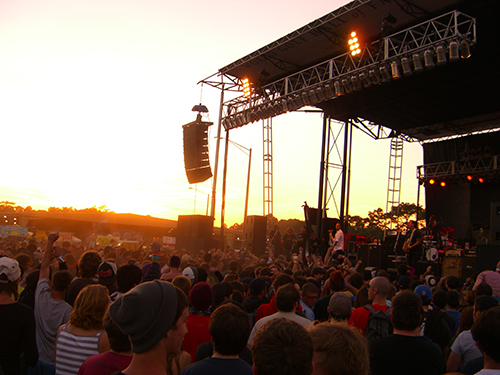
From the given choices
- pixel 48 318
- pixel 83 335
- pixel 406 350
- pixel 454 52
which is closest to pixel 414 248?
pixel 454 52

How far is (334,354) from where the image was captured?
1744 mm

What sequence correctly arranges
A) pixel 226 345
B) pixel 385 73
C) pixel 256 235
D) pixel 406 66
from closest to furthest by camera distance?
pixel 226 345
pixel 406 66
pixel 385 73
pixel 256 235

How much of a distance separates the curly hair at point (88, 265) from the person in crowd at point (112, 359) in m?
2.28

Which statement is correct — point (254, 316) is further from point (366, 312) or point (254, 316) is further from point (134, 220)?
point (134, 220)

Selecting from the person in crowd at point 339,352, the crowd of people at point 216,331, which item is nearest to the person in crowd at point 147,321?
the crowd of people at point 216,331

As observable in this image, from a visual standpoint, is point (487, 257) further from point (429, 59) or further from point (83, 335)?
point (83, 335)

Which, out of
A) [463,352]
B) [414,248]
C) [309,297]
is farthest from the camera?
[414,248]

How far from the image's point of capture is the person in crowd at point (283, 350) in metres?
1.61

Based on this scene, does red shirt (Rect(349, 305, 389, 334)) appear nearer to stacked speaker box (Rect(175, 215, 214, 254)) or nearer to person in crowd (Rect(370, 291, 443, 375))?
person in crowd (Rect(370, 291, 443, 375))

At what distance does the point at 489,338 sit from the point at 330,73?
13281 millimetres

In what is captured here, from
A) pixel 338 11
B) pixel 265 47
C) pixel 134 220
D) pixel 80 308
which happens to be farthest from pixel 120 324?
pixel 134 220

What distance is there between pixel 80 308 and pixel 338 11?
42.5 feet

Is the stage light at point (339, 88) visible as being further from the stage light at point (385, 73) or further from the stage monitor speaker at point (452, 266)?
the stage monitor speaker at point (452, 266)

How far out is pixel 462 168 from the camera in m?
22.6
